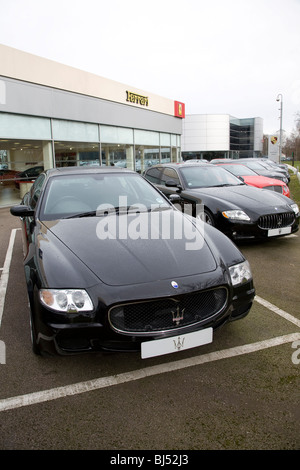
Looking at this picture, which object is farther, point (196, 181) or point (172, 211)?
point (196, 181)

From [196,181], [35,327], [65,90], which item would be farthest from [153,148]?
[35,327]

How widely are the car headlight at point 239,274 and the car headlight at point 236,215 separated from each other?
274 centimetres

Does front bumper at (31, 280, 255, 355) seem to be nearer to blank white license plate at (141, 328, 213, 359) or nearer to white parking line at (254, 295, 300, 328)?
blank white license plate at (141, 328, 213, 359)

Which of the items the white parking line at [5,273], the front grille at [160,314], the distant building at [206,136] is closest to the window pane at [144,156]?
the white parking line at [5,273]

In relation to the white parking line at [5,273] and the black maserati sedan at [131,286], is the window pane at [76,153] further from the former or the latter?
the black maserati sedan at [131,286]

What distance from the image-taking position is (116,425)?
1986 millimetres

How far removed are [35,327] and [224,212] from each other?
3822 millimetres

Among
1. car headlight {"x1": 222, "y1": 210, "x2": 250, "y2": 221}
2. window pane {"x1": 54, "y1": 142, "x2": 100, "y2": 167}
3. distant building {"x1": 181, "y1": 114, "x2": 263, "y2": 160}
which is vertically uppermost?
distant building {"x1": 181, "y1": 114, "x2": 263, "y2": 160}

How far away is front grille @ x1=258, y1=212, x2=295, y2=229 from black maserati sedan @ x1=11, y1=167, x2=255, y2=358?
8.05 feet

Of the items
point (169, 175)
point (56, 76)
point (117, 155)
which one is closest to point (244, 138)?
point (117, 155)

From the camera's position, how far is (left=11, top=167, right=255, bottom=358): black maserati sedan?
218cm

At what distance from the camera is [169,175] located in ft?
24.0

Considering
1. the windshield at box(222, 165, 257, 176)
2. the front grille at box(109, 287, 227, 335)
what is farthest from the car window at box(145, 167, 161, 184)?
the front grille at box(109, 287, 227, 335)
